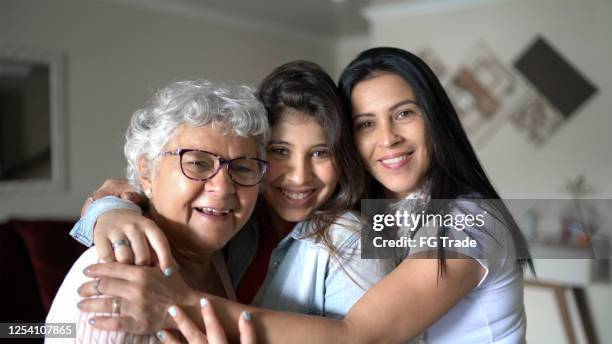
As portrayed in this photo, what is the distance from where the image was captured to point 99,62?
163 inches

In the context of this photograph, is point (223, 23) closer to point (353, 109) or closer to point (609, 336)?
point (353, 109)

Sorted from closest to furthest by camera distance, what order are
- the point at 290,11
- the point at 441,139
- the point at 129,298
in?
the point at 129,298 → the point at 441,139 → the point at 290,11

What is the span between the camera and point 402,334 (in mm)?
1000

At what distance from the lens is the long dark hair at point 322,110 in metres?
1.30

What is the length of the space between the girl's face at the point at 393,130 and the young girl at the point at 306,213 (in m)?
0.07

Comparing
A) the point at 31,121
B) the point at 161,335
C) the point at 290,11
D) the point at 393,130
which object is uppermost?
the point at 290,11

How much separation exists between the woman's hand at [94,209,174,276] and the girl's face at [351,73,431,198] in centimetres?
66

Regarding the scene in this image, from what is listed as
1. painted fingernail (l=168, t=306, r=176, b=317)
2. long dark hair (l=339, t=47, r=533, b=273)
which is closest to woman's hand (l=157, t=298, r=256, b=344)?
painted fingernail (l=168, t=306, r=176, b=317)

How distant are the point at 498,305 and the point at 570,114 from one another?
3.56 m

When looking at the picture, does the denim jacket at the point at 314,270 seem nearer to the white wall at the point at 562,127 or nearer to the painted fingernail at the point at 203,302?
the painted fingernail at the point at 203,302

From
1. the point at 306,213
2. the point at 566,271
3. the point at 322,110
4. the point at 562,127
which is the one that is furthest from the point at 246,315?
the point at 562,127

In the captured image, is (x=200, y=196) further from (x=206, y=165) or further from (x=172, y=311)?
(x=172, y=311)

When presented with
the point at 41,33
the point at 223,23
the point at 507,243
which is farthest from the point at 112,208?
the point at 223,23

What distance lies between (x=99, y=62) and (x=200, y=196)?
11.7ft
